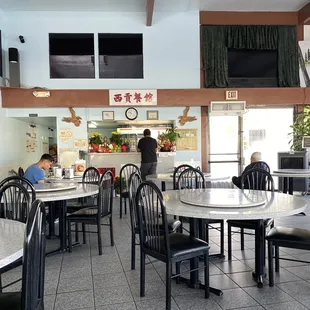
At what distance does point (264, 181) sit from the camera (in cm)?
362

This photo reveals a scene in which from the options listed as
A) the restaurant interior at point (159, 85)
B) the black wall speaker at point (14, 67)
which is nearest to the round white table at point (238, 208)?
the restaurant interior at point (159, 85)

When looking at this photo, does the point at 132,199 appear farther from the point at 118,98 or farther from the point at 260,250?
the point at 118,98

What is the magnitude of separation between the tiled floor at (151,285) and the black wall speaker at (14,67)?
534cm

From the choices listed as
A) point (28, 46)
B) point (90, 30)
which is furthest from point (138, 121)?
point (28, 46)

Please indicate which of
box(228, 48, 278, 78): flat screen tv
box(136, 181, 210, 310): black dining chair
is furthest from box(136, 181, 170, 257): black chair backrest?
box(228, 48, 278, 78): flat screen tv

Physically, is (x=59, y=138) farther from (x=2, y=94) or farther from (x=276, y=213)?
(x=276, y=213)

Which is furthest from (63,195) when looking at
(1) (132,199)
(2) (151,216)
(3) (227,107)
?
(3) (227,107)

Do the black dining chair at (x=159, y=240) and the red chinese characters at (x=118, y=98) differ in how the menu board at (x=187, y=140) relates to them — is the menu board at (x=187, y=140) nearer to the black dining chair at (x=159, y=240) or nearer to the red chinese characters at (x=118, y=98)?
the red chinese characters at (x=118, y=98)

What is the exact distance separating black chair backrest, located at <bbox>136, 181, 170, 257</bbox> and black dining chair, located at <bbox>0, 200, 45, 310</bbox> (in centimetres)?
94

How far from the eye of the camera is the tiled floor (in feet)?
7.96

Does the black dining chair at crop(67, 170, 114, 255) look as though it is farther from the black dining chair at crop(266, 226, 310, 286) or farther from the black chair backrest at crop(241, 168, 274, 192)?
the black dining chair at crop(266, 226, 310, 286)

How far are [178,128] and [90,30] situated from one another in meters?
3.47

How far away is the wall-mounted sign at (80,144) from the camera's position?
798cm

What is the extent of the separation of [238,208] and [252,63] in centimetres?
716
